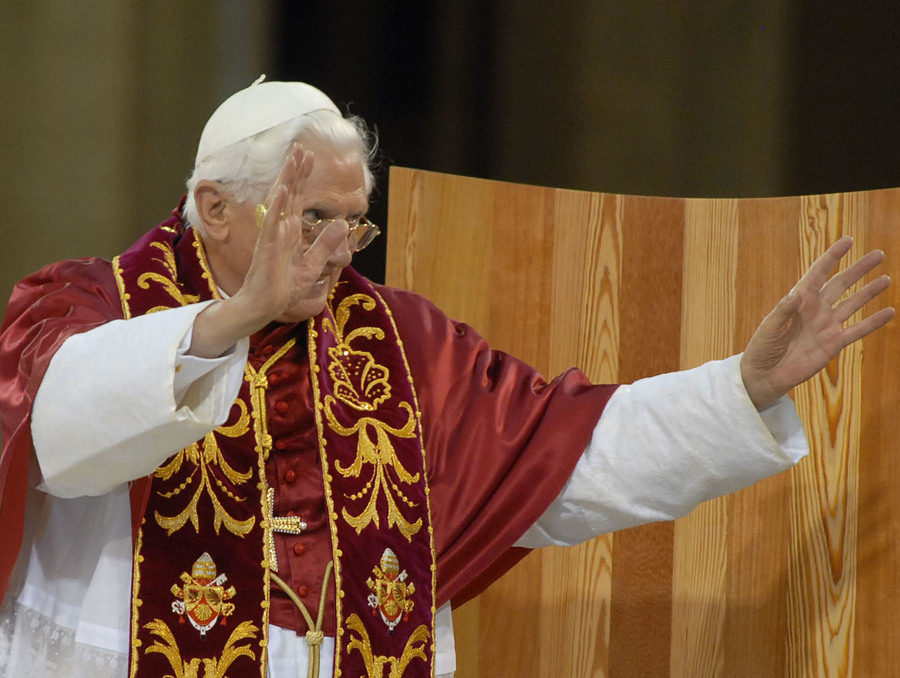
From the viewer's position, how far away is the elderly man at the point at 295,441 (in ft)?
7.24

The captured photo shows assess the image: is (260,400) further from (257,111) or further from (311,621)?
(257,111)

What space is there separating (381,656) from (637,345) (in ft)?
4.17

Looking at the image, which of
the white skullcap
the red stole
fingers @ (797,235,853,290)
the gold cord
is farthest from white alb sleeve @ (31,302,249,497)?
fingers @ (797,235,853,290)

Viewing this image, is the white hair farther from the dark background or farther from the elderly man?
the dark background

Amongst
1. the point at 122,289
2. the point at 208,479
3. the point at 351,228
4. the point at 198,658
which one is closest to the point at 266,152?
the point at 351,228

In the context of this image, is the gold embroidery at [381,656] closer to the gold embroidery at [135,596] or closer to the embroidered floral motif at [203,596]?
the embroidered floral motif at [203,596]

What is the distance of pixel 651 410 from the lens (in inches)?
105

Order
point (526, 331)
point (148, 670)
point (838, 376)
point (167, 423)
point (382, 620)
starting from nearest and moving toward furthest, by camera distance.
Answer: point (167, 423) → point (148, 670) → point (382, 620) → point (838, 376) → point (526, 331)

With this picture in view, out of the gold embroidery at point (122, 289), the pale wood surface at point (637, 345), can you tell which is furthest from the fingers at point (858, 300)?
the gold embroidery at point (122, 289)

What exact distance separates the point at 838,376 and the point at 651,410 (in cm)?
75

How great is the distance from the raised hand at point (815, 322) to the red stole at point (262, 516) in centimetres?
74

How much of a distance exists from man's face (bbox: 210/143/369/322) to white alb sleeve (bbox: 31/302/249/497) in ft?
1.56

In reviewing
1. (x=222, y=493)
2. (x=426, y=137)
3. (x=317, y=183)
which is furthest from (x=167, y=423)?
(x=426, y=137)

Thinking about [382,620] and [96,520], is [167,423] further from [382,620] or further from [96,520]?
[382,620]
